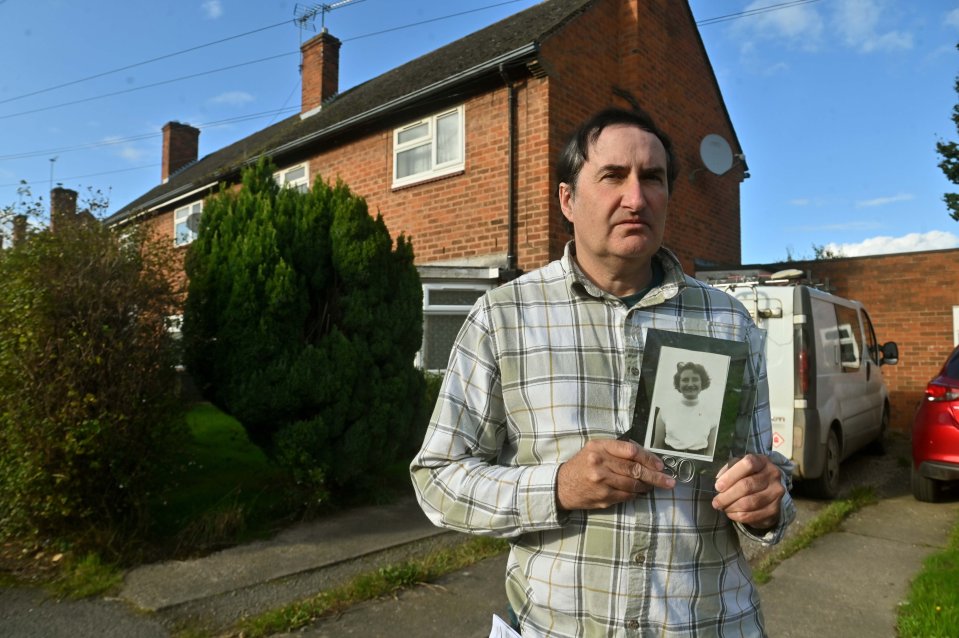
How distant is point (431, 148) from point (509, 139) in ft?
5.69

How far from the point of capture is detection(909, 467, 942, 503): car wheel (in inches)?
263

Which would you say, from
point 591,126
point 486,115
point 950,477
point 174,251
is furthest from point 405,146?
point 591,126

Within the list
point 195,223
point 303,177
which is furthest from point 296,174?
point 195,223

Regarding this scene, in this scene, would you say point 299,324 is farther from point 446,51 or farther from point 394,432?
point 446,51

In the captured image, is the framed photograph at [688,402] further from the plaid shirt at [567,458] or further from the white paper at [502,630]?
the white paper at [502,630]

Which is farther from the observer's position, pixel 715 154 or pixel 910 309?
pixel 715 154

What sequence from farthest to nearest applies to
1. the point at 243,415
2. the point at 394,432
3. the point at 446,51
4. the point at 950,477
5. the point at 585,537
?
the point at 446,51 < the point at 950,477 < the point at 394,432 < the point at 243,415 < the point at 585,537

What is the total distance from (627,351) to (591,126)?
592 millimetres

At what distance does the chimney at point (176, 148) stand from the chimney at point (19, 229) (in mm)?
21531

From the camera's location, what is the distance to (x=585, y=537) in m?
1.45

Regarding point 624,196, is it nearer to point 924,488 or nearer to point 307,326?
point 307,326

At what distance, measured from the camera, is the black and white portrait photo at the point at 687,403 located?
1.35 meters

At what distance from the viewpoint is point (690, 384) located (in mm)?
1372

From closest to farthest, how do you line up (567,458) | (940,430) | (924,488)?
1. (567,458)
2. (940,430)
3. (924,488)
